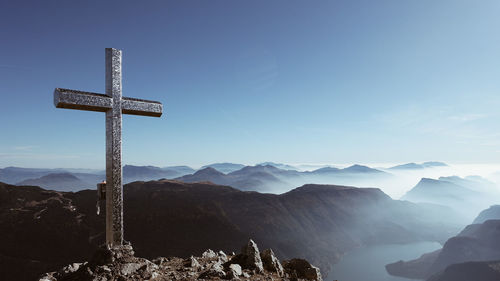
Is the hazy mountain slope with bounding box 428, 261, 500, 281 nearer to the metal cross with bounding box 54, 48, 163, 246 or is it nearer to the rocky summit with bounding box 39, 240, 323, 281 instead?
the rocky summit with bounding box 39, 240, 323, 281

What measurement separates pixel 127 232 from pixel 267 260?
6389cm

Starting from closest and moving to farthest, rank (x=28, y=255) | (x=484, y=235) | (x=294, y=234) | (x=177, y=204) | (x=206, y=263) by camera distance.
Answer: (x=206, y=263)
(x=28, y=255)
(x=177, y=204)
(x=294, y=234)
(x=484, y=235)

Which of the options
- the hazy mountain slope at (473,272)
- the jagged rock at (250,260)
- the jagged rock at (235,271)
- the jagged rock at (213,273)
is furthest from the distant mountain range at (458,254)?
the jagged rock at (213,273)

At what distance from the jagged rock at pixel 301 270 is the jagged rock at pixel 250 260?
127cm

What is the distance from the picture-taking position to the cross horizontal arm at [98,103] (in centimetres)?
610

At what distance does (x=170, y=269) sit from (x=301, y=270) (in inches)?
165

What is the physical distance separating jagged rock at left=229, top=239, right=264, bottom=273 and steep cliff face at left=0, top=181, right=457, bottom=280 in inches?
2044

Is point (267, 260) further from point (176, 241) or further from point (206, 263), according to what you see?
point (176, 241)

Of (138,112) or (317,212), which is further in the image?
(317,212)

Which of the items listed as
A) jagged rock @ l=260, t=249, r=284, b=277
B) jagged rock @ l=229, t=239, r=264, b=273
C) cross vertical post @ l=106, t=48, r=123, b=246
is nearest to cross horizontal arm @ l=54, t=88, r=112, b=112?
cross vertical post @ l=106, t=48, r=123, b=246

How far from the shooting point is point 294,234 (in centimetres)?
10112

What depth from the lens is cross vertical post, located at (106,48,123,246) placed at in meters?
6.64

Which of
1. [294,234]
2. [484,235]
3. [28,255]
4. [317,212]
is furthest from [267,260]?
[484,235]

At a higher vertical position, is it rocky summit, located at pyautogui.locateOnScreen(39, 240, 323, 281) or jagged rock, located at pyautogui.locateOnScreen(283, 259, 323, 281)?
rocky summit, located at pyautogui.locateOnScreen(39, 240, 323, 281)
